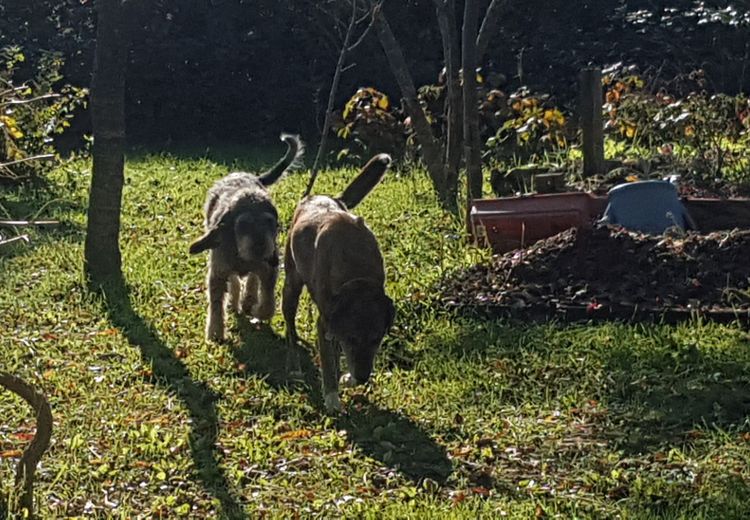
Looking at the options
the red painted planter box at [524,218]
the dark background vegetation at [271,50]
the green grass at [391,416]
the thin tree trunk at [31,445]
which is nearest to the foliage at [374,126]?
the dark background vegetation at [271,50]

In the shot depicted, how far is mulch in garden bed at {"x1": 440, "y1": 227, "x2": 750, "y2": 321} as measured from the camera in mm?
7793

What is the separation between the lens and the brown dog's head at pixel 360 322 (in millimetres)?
6406

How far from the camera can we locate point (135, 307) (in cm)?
877

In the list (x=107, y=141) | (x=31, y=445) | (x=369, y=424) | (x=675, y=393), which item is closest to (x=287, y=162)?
(x=107, y=141)

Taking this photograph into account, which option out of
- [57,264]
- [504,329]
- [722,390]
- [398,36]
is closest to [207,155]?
[398,36]

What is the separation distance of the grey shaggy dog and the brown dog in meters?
0.66

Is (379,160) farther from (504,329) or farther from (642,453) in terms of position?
(642,453)

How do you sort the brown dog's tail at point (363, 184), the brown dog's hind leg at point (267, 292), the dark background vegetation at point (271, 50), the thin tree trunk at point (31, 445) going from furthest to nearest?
the dark background vegetation at point (271, 50) < the brown dog's hind leg at point (267, 292) < the brown dog's tail at point (363, 184) < the thin tree trunk at point (31, 445)

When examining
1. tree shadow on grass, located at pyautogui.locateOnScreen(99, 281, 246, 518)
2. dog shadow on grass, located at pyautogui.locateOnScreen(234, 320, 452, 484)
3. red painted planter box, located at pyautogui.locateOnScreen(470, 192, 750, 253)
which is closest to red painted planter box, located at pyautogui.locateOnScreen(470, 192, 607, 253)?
red painted planter box, located at pyautogui.locateOnScreen(470, 192, 750, 253)

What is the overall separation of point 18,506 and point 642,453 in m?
2.80

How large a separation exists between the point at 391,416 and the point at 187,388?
1272mm

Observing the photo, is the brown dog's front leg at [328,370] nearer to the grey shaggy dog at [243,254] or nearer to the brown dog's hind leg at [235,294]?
the grey shaggy dog at [243,254]

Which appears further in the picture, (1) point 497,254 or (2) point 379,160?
(1) point 497,254

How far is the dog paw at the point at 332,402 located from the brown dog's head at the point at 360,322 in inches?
11.6
